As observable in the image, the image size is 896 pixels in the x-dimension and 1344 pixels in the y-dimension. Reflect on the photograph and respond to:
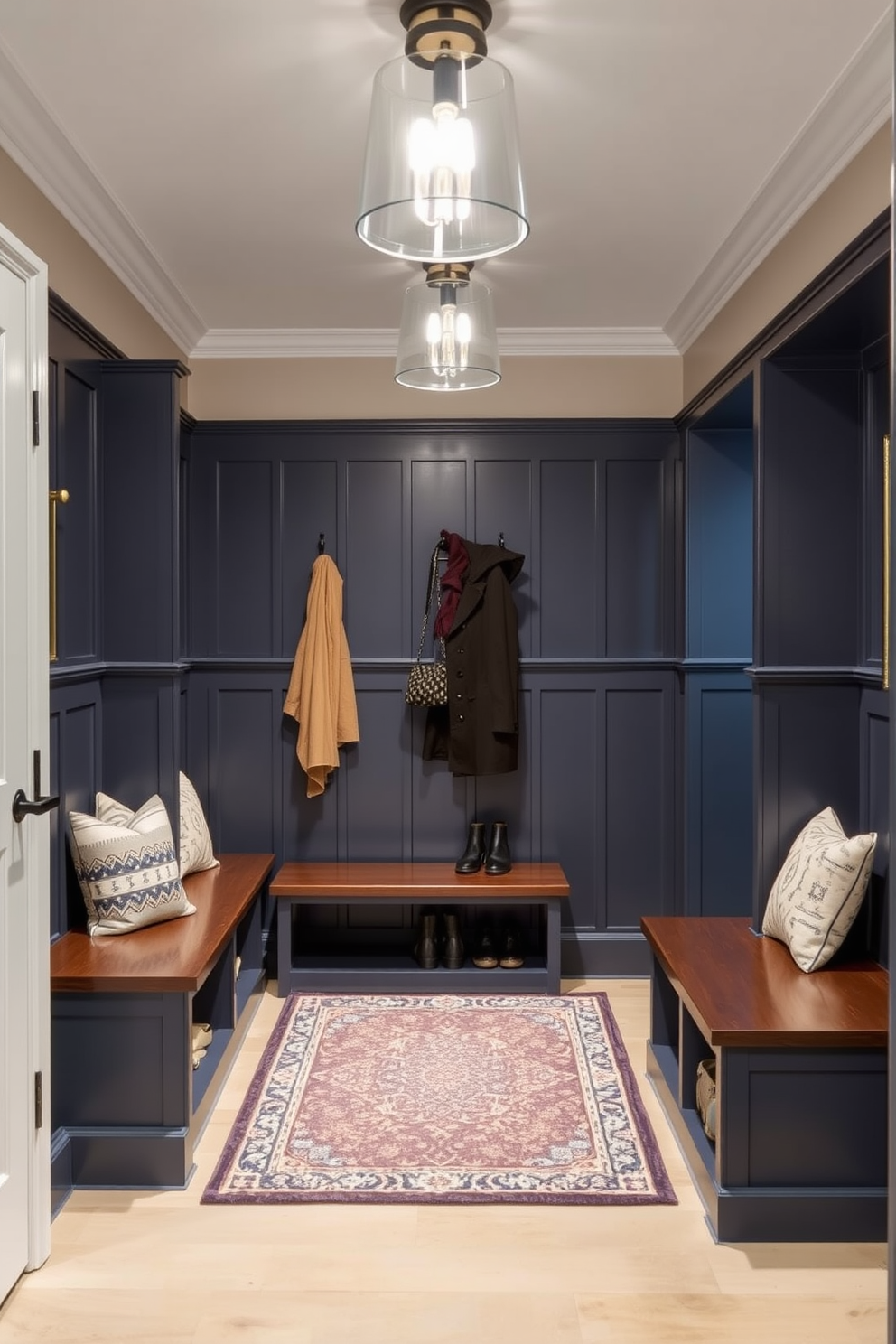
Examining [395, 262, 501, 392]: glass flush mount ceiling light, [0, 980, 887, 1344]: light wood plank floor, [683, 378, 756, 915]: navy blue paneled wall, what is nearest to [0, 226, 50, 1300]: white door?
[0, 980, 887, 1344]: light wood plank floor

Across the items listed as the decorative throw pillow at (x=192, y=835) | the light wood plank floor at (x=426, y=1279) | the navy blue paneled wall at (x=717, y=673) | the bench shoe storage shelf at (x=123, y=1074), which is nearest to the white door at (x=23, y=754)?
the light wood plank floor at (x=426, y=1279)

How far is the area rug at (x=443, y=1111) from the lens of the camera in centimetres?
267

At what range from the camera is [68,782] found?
3.07 metres

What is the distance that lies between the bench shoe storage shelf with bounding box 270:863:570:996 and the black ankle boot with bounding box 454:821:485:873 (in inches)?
A: 1.2

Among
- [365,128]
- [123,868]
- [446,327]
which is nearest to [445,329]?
[446,327]

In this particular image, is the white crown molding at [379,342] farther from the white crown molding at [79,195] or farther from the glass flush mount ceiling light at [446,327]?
the glass flush mount ceiling light at [446,327]

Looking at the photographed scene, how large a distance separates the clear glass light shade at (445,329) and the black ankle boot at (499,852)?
6.26ft

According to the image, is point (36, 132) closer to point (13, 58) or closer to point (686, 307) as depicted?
point (13, 58)

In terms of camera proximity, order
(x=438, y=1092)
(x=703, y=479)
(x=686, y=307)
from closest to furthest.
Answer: (x=438, y=1092) → (x=686, y=307) → (x=703, y=479)

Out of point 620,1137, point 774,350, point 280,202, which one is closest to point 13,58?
point 280,202

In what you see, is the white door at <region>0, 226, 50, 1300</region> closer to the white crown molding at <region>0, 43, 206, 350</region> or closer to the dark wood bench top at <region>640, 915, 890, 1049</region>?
the white crown molding at <region>0, 43, 206, 350</region>

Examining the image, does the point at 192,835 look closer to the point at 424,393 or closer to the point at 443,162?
the point at 424,393

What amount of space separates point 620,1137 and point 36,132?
10.2ft

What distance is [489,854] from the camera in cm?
426
